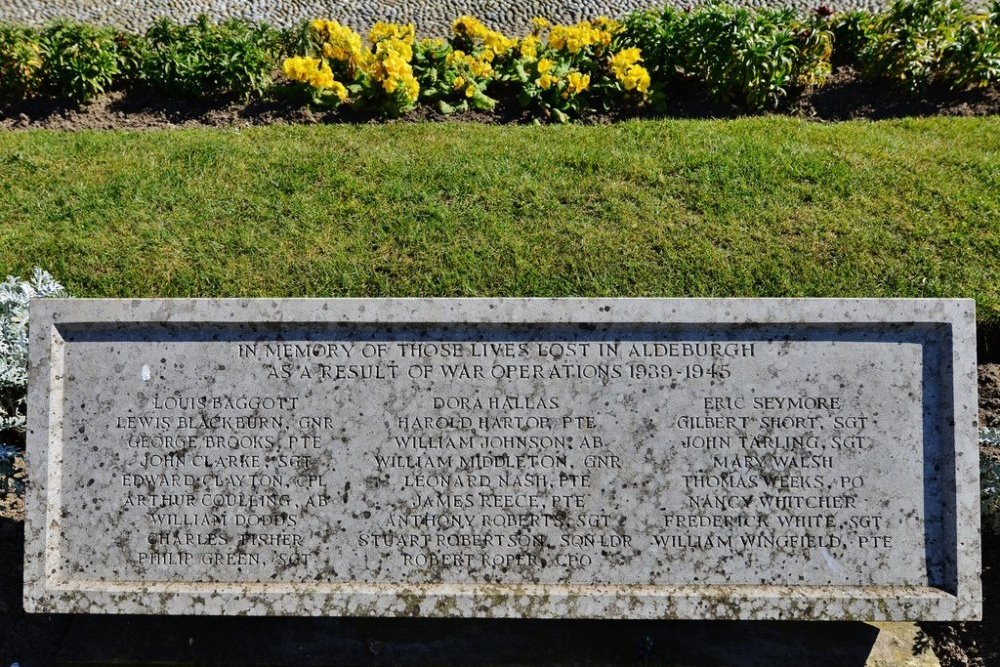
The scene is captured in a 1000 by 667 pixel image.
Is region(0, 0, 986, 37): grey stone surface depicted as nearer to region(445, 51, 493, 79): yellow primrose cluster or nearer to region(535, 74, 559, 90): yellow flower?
region(445, 51, 493, 79): yellow primrose cluster

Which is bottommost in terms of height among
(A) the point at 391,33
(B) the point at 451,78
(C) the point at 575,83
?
(C) the point at 575,83

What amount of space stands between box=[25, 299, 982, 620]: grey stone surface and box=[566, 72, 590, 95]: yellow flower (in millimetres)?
3592

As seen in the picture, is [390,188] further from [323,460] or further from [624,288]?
[323,460]

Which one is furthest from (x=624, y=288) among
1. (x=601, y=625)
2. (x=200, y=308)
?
(x=200, y=308)

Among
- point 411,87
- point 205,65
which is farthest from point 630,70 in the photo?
point 205,65

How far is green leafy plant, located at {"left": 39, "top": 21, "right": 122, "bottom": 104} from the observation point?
6395 millimetres

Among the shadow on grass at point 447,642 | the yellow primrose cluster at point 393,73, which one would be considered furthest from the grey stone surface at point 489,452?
the yellow primrose cluster at point 393,73

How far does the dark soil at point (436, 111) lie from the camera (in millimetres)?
6355

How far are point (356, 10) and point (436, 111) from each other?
2939 millimetres

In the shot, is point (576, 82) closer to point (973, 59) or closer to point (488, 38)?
point (488, 38)

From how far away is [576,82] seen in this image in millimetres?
6258

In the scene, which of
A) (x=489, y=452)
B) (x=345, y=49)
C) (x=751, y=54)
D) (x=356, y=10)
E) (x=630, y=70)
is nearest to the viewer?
(x=489, y=452)

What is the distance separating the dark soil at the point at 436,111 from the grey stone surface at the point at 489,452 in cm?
356

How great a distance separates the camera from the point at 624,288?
15.9 ft
